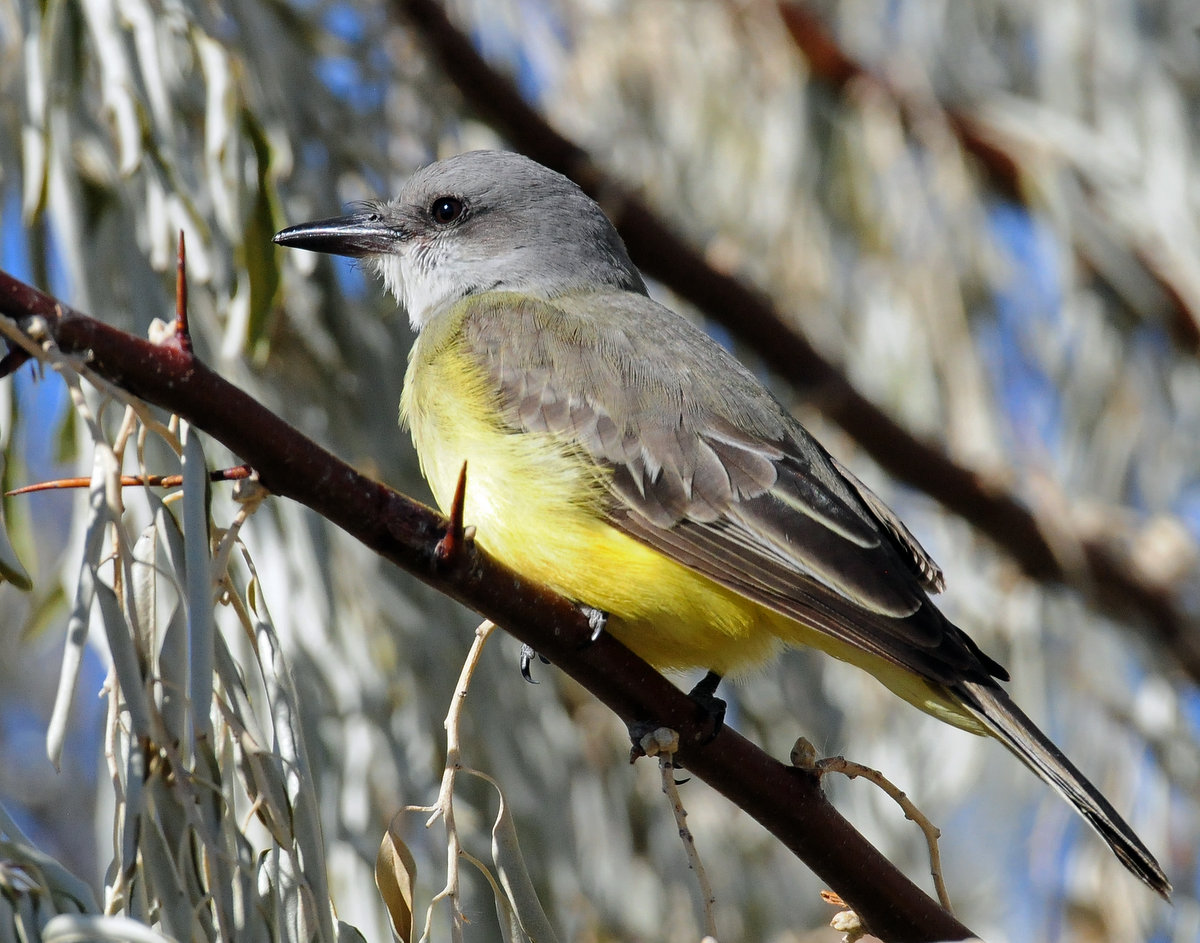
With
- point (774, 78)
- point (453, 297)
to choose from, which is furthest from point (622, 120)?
point (453, 297)

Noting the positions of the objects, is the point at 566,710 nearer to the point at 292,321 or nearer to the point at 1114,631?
the point at 292,321

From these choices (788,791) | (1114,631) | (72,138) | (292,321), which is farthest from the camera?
(1114,631)

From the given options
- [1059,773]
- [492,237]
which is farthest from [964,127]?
[1059,773]

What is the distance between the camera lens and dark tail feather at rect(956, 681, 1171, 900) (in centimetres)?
250

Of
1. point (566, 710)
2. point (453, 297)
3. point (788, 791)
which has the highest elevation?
point (788, 791)

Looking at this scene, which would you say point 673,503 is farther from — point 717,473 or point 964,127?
point 964,127

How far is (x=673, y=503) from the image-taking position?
9.73 ft

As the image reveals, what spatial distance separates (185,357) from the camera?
1768 millimetres

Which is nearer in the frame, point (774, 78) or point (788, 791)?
point (788, 791)

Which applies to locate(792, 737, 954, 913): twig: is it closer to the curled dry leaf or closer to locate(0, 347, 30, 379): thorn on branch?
the curled dry leaf

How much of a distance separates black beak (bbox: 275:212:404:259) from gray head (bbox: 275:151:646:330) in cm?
4

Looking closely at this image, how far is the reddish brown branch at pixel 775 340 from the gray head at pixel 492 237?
11.5 inches

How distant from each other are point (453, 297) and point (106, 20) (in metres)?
1.25

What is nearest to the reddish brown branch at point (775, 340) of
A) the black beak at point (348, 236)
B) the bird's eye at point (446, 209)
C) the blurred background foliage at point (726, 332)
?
the blurred background foliage at point (726, 332)
